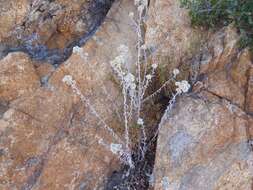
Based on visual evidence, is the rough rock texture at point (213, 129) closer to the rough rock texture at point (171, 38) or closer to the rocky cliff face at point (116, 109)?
the rocky cliff face at point (116, 109)

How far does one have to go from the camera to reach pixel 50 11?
5004mm

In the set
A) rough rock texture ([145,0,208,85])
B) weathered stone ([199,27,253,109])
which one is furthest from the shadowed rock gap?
weathered stone ([199,27,253,109])

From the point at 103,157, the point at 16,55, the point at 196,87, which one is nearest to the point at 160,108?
the point at 196,87

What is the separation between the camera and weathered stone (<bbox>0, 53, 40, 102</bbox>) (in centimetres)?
443

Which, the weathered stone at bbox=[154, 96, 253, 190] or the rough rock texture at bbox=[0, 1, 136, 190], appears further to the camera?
the rough rock texture at bbox=[0, 1, 136, 190]

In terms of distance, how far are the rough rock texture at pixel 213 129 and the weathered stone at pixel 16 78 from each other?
4.51 feet

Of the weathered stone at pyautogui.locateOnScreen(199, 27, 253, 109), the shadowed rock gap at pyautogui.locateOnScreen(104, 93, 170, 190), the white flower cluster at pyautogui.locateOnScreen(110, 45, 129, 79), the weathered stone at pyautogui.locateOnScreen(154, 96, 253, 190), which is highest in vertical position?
the white flower cluster at pyautogui.locateOnScreen(110, 45, 129, 79)

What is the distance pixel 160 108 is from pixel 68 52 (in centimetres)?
114

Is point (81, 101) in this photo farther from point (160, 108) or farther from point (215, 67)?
point (215, 67)

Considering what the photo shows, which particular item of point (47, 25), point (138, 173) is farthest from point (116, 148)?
point (47, 25)

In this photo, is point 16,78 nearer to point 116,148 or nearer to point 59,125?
point 59,125

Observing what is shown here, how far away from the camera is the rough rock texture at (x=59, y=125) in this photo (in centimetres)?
421

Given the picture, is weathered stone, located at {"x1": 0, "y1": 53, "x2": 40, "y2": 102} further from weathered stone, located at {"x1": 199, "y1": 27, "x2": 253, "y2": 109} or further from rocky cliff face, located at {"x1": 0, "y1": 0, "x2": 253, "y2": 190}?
weathered stone, located at {"x1": 199, "y1": 27, "x2": 253, "y2": 109}

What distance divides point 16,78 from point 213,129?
6.45ft
